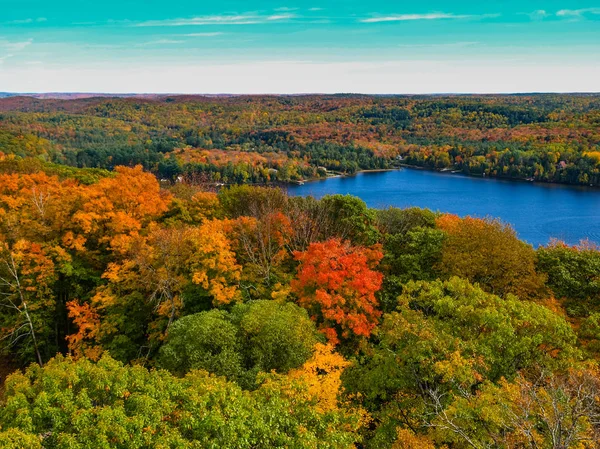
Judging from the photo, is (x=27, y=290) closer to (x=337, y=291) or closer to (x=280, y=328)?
(x=280, y=328)

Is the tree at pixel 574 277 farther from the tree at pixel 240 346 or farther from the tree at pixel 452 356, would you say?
the tree at pixel 240 346

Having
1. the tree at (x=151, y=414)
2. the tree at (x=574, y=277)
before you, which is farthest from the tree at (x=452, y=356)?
the tree at (x=574, y=277)

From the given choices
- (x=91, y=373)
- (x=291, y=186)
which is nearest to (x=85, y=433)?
(x=91, y=373)

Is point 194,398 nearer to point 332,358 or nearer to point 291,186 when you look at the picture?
point 332,358

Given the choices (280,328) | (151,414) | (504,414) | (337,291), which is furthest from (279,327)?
(504,414)

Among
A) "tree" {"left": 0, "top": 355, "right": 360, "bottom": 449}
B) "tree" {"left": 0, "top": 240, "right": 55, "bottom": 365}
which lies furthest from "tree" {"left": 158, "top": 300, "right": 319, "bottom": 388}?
"tree" {"left": 0, "top": 240, "right": 55, "bottom": 365}

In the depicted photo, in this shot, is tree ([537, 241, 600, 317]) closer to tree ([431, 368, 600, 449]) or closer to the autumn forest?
the autumn forest
